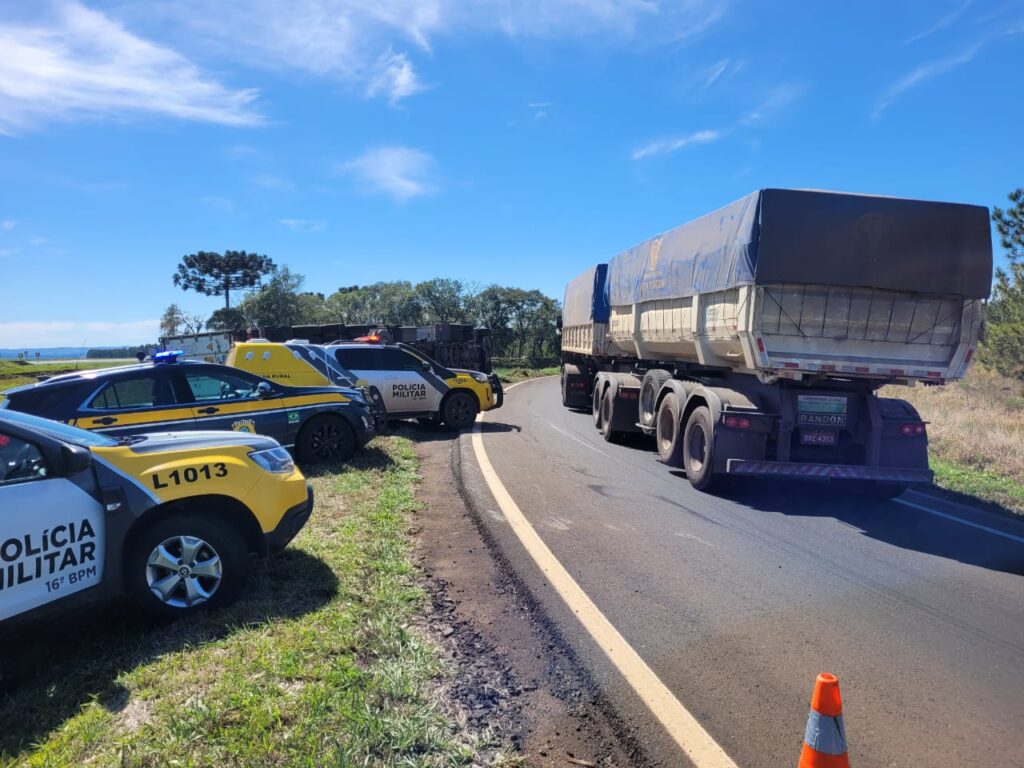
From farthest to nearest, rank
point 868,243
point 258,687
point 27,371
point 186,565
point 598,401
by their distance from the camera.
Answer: point 27,371, point 598,401, point 868,243, point 186,565, point 258,687

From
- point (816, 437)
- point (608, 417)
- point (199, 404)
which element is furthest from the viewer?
point (608, 417)

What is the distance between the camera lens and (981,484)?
8469mm

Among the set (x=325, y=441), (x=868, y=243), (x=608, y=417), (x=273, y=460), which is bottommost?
(x=325, y=441)

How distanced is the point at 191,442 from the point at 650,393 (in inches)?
304

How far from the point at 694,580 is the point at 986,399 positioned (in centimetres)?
1843

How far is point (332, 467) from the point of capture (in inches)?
337

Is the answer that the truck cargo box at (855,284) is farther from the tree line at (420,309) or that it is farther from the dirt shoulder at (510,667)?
the tree line at (420,309)

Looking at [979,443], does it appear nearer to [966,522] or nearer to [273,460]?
[966,522]

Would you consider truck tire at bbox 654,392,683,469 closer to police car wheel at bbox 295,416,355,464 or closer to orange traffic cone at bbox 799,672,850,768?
police car wheel at bbox 295,416,355,464

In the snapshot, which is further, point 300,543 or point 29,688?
point 300,543

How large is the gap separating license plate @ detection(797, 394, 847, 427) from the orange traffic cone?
554 centimetres

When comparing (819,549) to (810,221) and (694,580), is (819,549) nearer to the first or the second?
(694,580)

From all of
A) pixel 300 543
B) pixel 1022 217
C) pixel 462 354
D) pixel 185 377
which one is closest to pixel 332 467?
pixel 185 377

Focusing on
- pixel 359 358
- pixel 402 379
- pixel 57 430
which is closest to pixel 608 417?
pixel 402 379
